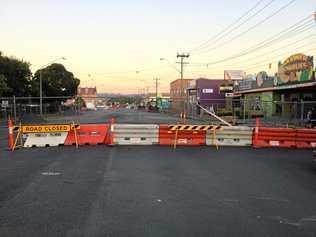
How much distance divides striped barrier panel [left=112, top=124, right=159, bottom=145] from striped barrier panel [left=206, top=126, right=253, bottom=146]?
2463mm

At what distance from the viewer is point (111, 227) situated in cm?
646

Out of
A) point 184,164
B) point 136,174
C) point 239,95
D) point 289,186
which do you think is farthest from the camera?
point 239,95

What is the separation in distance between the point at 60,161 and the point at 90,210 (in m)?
6.63

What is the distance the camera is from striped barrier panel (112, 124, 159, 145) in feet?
61.9

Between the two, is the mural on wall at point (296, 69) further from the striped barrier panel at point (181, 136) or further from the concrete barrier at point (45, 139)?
the concrete barrier at point (45, 139)

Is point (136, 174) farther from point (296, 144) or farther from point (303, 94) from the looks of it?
point (303, 94)

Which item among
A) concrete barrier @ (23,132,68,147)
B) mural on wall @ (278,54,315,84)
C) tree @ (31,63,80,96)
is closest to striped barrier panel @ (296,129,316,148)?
concrete barrier @ (23,132,68,147)

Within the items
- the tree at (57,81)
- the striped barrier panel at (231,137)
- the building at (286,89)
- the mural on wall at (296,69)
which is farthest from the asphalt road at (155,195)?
A: the tree at (57,81)

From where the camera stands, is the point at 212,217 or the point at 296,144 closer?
the point at 212,217

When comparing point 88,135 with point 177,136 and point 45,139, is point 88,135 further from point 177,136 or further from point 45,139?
point 177,136

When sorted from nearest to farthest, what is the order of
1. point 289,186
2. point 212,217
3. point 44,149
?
point 212,217, point 289,186, point 44,149

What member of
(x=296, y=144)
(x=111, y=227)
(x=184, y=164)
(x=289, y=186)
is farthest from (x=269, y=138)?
(x=111, y=227)

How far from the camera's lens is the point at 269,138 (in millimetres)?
19203

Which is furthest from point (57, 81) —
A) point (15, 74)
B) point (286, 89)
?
point (286, 89)
